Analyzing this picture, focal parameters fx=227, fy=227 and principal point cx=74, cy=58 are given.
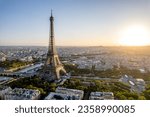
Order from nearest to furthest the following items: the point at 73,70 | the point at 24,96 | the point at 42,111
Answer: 1. the point at 42,111
2. the point at 24,96
3. the point at 73,70

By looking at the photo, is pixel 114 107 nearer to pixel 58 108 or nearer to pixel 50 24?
pixel 58 108

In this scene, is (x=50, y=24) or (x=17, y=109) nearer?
(x=17, y=109)

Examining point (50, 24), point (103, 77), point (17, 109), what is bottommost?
point (103, 77)

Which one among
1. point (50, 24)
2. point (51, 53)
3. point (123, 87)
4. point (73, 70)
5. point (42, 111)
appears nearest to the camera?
point (42, 111)

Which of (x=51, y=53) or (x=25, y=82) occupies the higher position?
(x=51, y=53)

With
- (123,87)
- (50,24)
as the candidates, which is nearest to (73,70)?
(50,24)

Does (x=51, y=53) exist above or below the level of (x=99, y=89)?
above

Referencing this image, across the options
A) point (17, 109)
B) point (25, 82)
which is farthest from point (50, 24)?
point (17, 109)

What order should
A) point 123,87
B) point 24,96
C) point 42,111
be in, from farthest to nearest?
point 123,87
point 24,96
point 42,111

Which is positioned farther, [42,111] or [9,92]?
[9,92]

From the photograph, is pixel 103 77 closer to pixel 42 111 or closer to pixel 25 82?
pixel 25 82
